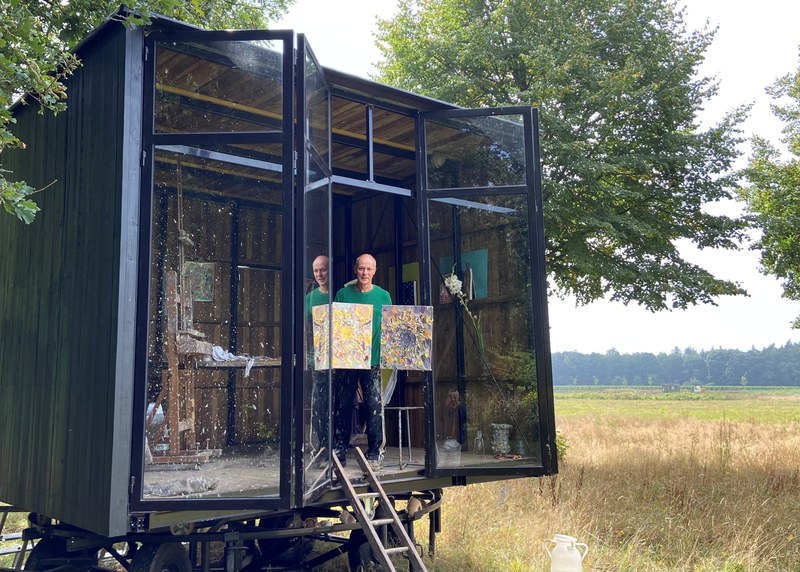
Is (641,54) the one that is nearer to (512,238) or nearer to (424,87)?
(424,87)

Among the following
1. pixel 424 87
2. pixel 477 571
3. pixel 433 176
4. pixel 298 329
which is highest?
pixel 424 87

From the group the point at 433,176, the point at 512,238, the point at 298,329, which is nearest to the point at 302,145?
the point at 298,329

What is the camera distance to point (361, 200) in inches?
340

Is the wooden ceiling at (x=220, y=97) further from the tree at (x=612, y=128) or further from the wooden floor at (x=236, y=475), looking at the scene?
the tree at (x=612, y=128)

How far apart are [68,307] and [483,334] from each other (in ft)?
10.4

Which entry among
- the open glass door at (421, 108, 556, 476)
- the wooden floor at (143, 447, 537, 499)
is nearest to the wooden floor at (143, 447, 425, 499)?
the wooden floor at (143, 447, 537, 499)

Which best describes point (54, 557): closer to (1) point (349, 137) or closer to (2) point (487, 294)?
(2) point (487, 294)

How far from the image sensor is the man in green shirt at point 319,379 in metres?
4.68

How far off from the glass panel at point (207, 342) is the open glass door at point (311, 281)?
177mm

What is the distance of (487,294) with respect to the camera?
6.25 m

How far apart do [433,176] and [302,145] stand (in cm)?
177

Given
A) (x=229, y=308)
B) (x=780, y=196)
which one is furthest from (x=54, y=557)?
(x=780, y=196)

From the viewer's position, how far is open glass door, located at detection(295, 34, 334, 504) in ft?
14.7

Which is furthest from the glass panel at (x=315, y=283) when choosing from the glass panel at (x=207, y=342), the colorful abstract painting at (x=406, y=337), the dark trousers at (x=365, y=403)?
the colorful abstract painting at (x=406, y=337)
